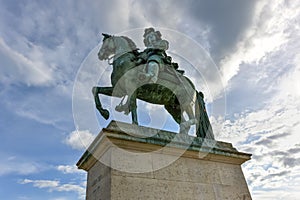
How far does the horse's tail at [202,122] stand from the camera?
6059mm

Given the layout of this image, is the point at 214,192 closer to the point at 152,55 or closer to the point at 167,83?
the point at 167,83

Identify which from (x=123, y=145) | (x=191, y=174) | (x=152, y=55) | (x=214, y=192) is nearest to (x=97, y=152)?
(x=123, y=145)

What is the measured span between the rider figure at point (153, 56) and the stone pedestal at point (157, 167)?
4.58 ft

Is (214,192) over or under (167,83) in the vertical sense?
under

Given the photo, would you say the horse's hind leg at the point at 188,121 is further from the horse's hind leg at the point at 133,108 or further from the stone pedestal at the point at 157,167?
the horse's hind leg at the point at 133,108

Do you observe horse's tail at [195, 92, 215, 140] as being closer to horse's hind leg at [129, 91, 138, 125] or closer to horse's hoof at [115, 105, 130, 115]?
horse's hind leg at [129, 91, 138, 125]

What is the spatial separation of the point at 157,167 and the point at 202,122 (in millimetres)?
2014

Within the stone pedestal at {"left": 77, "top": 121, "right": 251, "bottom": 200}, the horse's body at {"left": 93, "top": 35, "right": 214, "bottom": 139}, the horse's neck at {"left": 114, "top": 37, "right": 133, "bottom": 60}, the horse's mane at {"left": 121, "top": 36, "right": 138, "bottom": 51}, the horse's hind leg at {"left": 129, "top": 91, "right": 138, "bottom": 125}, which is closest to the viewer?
the stone pedestal at {"left": 77, "top": 121, "right": 251, "bottom": 200}

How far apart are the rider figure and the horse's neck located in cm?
38

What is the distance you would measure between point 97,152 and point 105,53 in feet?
9.66

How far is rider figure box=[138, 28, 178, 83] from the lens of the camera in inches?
236

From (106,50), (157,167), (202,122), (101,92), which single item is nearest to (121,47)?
(106,50)

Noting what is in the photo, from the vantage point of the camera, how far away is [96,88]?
20.0 feet

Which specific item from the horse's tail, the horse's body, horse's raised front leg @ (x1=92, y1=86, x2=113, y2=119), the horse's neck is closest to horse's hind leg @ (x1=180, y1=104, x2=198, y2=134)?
the horse's body
